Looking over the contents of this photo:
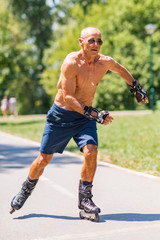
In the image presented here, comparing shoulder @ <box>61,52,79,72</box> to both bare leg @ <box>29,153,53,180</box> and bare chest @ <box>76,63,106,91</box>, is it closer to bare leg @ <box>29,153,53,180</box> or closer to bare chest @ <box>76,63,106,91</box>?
bare chest @ <box>76,63,106,91</box>

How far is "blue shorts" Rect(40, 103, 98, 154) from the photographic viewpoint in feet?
13.8

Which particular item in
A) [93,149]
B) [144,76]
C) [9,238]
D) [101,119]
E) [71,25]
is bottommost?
[9,238]

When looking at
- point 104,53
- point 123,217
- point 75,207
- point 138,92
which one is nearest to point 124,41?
point 104,53

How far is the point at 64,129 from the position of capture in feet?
13.9

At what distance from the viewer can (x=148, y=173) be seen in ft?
Result: 21.5

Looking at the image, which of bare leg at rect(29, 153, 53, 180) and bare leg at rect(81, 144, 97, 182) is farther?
bare leg at rect(29, 153, 53, 180)

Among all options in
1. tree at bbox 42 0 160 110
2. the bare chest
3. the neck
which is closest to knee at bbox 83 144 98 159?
the bare chest

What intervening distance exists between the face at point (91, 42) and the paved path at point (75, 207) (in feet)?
5.44

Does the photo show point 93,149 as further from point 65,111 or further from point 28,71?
point 28,71

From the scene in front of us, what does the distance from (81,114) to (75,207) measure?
107 centimetres

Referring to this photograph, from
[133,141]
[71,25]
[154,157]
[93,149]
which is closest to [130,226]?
[93,149]

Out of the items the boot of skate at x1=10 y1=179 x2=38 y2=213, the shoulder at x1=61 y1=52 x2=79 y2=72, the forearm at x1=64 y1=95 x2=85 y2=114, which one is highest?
the shoulder at x1=61 y1=52 x2=79 y2=72

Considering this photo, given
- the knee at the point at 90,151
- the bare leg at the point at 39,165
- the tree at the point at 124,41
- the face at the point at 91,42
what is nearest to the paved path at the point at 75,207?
the bare leg at the point at 39,165

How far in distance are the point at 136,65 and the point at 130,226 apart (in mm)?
30303
